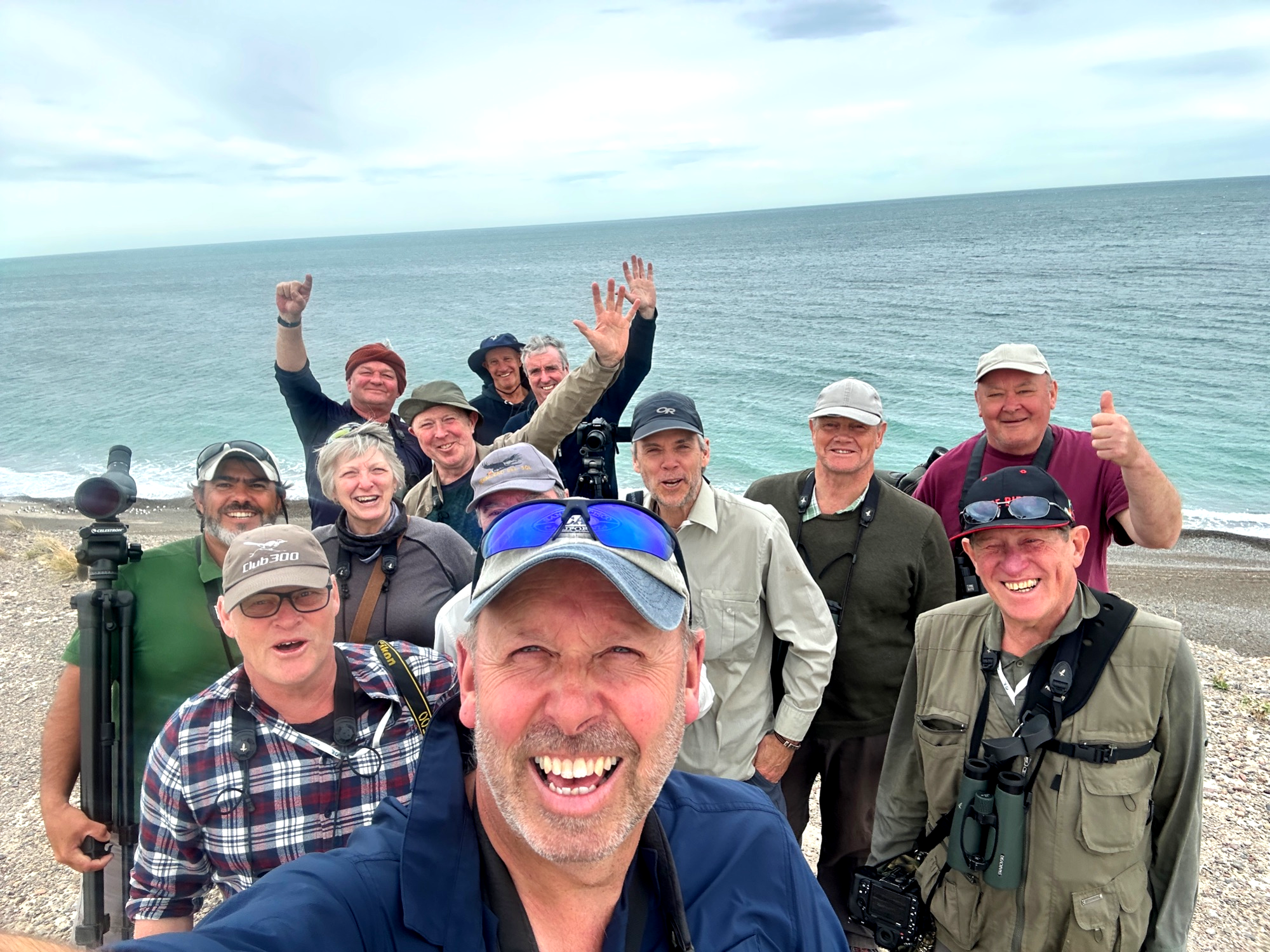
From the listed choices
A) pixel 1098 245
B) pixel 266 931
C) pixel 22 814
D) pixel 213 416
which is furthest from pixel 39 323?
pixel 1098 245

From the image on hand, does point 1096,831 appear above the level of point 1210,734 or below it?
above

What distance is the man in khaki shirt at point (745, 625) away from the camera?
3.57 meters

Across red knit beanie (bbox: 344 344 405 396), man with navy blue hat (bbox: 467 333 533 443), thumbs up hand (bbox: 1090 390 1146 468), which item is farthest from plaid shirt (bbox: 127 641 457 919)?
man with navy blue hat (bbox: 467 333 533 443)

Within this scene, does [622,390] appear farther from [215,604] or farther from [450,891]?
[450,891]

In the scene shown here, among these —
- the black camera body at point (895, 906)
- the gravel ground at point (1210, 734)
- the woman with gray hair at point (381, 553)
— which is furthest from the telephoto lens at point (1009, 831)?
the gravel ground at point (1210, 734)

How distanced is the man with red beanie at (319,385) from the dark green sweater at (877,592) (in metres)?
2.97

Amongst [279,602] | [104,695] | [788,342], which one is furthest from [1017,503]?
[788,342]

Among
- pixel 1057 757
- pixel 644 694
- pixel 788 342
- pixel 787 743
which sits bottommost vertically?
pixel 787 743

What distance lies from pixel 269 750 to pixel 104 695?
101 cm

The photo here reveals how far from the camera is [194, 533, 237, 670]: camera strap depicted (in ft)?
10.3

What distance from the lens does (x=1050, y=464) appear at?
13.3 ft

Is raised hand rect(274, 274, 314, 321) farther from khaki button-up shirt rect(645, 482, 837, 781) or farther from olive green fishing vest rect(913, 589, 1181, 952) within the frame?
olive green fishing vest rect(913, 589, 1181, 952)

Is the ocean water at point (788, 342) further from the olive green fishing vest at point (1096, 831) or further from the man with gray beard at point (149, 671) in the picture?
the olive green fishing vest at point (1096, 831)

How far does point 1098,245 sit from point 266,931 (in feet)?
303
